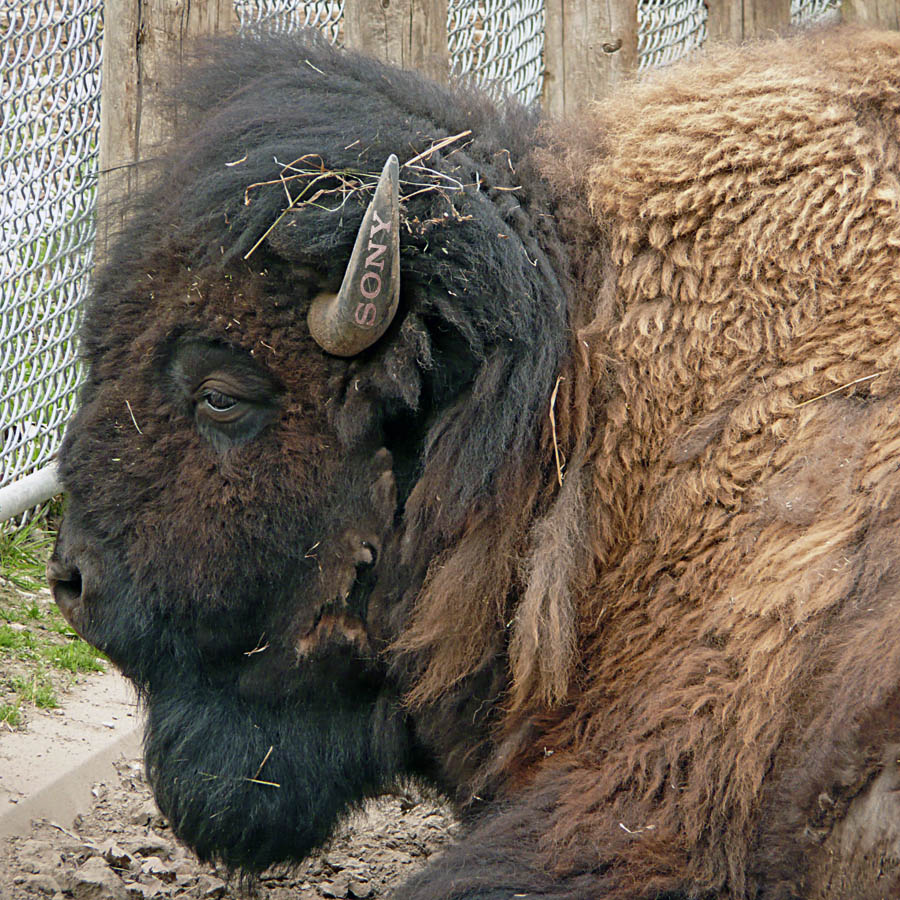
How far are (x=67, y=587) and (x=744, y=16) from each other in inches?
194

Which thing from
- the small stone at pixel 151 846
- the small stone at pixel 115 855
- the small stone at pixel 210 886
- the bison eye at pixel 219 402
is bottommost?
the small stone at pixel 210 886

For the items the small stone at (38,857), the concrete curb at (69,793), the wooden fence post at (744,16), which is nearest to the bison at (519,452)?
the small stone at (38,857)

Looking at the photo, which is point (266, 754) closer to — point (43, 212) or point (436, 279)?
point (436, 279)

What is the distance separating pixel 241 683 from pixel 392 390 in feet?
2.99

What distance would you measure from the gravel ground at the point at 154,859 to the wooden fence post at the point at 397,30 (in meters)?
2.80

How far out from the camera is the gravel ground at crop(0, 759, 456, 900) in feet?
11.4

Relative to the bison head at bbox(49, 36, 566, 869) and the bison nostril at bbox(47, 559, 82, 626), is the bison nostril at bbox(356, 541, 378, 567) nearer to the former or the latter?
the bison head at bbox(49, 36, 566, 869)

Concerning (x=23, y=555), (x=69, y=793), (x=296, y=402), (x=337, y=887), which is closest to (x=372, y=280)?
(x=296, y=402)

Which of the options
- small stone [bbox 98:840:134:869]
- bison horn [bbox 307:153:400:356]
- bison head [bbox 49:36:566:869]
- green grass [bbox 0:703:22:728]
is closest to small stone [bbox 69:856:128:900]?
small stone [bbox 98:840:134:869]

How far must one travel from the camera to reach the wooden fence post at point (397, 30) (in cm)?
470

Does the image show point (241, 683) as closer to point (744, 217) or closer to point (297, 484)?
point (297, 484)

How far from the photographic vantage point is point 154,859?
380 centimetres

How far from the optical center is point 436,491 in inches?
111

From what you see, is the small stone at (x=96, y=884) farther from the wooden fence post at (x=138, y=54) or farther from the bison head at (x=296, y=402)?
the wooden fence post at (x=138, y=54)
